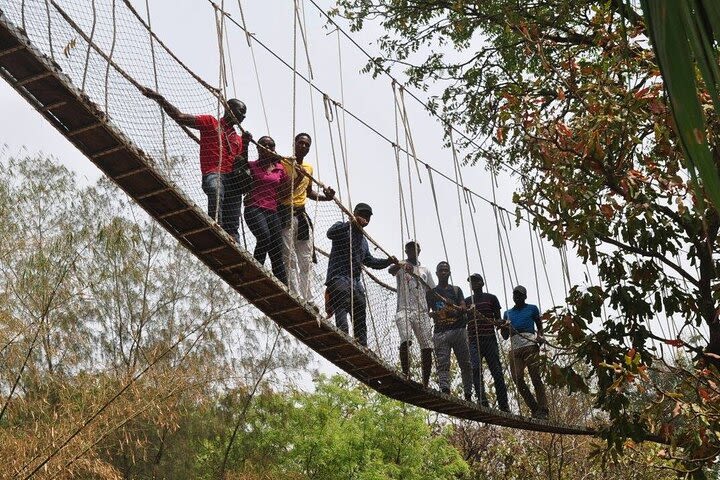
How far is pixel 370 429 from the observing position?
47.1ft

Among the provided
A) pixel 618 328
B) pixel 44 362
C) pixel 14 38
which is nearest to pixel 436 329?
pixel 618 328

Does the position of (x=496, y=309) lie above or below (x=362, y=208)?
below

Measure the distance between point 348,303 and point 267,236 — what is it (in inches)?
28.4

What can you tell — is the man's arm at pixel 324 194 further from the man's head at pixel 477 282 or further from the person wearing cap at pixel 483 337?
the man's head at pixel 477 282

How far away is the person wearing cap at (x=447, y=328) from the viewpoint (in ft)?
19.6

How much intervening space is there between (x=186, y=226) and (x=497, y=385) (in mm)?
3004

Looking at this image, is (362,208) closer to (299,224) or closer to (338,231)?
(338,231)

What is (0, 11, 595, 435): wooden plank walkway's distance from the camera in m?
3.41

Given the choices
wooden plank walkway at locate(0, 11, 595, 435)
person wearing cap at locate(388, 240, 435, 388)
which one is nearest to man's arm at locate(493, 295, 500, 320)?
person wearing cap at locate(388, 240, 435, 388)

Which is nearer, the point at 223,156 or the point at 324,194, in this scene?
the point at 223,156

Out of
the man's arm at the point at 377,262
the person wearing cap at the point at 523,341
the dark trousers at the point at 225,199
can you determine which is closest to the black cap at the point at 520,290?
the person wearing cap at the point at 523,341

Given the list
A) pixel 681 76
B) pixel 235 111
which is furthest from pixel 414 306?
pixel 681 76

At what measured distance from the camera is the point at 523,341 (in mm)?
6551

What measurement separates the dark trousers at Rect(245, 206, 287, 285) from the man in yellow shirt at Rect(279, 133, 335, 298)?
34 millimetres
